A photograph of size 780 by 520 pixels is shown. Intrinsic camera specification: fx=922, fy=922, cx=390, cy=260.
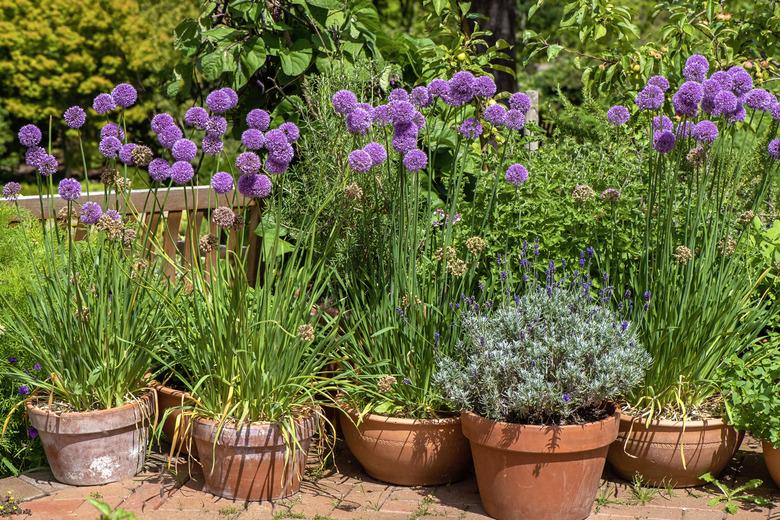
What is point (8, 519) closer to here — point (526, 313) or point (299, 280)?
point (299, 280)

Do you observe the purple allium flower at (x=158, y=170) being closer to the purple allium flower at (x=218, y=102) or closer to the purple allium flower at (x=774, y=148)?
the purple allium flower at (x=218, y=102)

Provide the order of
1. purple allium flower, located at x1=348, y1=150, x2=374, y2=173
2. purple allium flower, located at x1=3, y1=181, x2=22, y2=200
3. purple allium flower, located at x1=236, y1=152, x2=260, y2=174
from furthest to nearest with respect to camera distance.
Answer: purple allium flower, located at x1=3, y1=181, x2=22, y2=200, purple allium flower, located at x1=348, y1=150, x2=374, y2=173, purple allium flower, located at x1=236, y1=152, x2=260, y2=174

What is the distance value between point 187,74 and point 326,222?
5.18 ft

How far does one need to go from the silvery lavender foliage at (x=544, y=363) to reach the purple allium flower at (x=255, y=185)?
1.00 meters

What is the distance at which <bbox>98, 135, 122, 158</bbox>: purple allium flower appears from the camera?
3.68 meters

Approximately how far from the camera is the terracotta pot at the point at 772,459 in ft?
12.4

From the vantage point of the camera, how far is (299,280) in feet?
12.6

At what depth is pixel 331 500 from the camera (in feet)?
12.5

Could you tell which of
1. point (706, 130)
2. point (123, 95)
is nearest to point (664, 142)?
point (706, 130)

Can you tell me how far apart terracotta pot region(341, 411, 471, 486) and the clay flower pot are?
0.89ft

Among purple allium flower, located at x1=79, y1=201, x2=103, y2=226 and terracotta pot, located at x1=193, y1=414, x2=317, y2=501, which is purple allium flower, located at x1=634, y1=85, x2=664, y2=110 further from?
purple allium flower, located at x1=79, y1=201, x2=103, y2=226

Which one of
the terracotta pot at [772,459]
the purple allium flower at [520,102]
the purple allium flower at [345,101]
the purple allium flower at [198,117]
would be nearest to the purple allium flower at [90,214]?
the purple allium flower at [198,117]

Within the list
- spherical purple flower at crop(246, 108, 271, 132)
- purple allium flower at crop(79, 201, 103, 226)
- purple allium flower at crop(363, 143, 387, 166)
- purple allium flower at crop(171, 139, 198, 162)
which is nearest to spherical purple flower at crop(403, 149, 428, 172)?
purple allium flower at crop(363, 143, 387, 166)

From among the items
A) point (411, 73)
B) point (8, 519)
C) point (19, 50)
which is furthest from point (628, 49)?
point (19, 50)
